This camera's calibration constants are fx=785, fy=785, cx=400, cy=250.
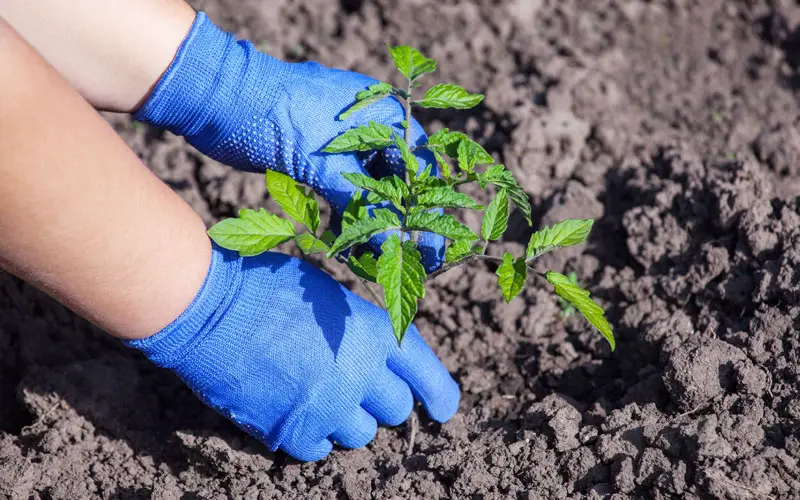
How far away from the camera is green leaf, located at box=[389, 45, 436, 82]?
2104mm

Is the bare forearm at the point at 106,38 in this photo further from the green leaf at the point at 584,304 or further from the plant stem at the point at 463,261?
the green leaf at the point at 584,304

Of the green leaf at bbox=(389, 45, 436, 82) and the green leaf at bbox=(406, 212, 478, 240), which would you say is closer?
the green leaf at bbox=(406, 212, 478, 240)

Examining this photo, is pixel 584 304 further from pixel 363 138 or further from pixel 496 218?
pixel 363 138

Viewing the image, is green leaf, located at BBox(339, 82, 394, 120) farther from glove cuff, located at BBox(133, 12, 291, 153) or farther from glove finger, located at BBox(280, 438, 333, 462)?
glove finger, located at BBox(280, 438, 333, 462)

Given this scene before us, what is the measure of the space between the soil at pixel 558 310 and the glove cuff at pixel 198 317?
0.90 feet

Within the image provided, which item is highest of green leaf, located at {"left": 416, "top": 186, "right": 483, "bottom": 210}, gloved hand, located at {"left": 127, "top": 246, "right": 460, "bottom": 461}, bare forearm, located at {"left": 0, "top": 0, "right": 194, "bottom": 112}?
bare forearm, located at {"left": 0, "top": 0, "right": 194, "bottom": 112}

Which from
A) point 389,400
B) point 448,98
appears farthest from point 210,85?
point 389,400

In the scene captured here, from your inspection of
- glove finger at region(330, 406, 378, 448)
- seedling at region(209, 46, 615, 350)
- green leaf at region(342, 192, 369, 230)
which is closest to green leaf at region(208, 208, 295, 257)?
seedling at region(209, 46, 615, 350)

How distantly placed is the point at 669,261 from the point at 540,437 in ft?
2.80

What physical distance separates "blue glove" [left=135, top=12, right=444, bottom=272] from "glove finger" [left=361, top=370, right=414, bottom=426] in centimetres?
35

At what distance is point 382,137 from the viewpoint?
203 cm

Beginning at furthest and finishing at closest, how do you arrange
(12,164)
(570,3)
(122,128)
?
(570,3)
(122,128)
(12,164)

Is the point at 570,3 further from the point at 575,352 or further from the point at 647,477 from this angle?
the point at 647,477

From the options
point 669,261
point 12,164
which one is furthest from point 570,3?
point 12,164
